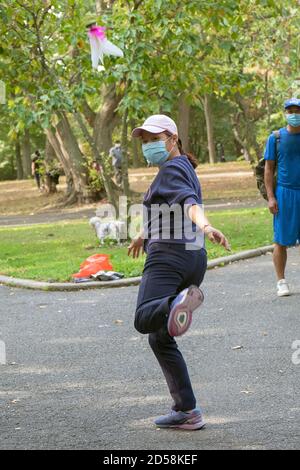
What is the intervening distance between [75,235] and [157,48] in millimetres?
4645

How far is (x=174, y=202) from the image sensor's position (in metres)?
5.04

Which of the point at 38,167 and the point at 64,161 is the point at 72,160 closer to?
the point at 64,161

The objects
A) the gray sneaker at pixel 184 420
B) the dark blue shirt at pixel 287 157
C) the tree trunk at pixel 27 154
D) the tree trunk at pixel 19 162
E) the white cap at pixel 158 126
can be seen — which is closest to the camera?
the gray sneaker at pixel 184 420

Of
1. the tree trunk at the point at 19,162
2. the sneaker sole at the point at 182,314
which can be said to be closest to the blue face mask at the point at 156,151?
the sneaker sole at the point at 182,314

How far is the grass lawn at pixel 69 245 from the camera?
39.8ft

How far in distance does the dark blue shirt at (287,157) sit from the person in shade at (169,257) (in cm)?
373

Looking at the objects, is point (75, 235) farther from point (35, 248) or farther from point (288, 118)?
point (288, 118)

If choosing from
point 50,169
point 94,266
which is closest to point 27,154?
point 50,169

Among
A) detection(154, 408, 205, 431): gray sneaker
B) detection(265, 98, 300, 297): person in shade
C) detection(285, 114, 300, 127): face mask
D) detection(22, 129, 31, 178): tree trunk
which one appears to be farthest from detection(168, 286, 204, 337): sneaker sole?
detection(22, 129, 31, 178): tree trunk

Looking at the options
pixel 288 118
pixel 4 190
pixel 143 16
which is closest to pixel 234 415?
pixel 288 118

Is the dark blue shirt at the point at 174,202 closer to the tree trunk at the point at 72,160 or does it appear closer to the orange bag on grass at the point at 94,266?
the orange bag on grass at the point at 94,266

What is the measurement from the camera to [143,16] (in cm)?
1359

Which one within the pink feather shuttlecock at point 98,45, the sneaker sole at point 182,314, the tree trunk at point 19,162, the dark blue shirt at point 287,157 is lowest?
the tree trunk at point 19,162
